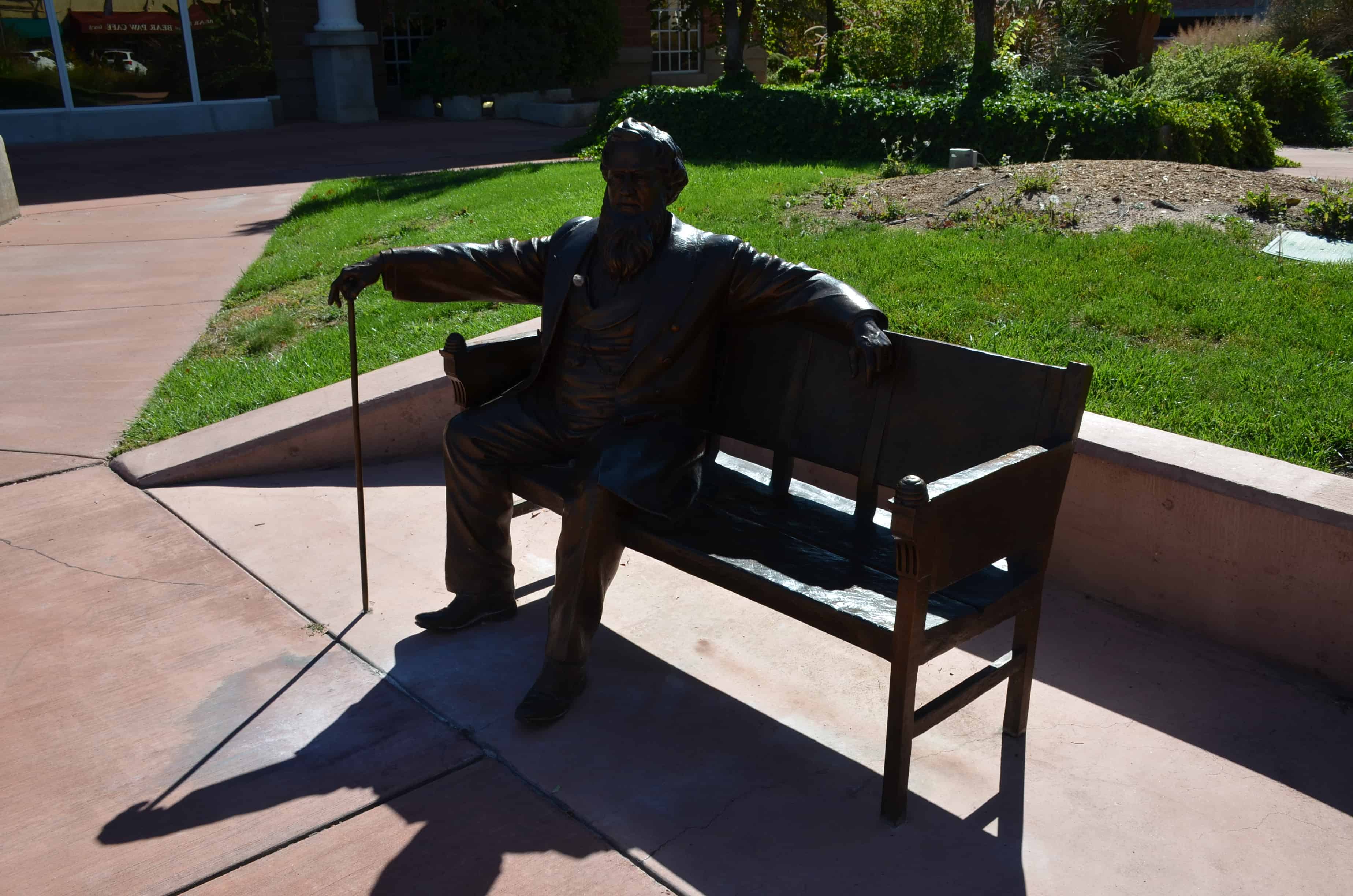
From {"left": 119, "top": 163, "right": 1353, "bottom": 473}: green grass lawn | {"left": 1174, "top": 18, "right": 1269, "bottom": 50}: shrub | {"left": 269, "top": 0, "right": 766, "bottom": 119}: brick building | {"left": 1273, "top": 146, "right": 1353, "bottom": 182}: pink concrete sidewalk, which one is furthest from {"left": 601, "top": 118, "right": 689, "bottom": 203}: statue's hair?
{"left": 269, "top": 0, "right": 766, "bottom": 119}: brick building

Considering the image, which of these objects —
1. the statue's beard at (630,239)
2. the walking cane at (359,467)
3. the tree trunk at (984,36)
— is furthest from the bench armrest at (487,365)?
the tree trunk at (984,36)

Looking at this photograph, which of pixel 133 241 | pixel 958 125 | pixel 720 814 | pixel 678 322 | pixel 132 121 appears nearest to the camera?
pixel 720 814

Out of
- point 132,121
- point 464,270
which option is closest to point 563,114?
point 132,121

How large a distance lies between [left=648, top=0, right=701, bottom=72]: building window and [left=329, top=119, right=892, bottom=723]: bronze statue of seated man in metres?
21.3

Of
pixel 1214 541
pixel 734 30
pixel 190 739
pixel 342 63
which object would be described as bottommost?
pixel 190 739

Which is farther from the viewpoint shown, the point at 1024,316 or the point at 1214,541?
the point at 1024,316

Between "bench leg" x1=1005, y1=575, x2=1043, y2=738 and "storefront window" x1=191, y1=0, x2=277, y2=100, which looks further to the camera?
"storefront window" x1=191, y1=0, x2=277, y2=100

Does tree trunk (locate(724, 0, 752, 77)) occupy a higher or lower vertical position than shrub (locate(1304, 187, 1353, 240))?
higher

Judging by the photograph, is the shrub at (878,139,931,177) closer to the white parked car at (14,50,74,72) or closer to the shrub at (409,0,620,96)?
the shrub at (409,0,620,96)

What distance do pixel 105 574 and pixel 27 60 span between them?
1617cm

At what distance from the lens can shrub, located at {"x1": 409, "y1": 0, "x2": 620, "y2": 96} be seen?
1931 centimetres

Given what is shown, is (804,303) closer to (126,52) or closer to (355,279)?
(355,279)

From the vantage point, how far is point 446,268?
3.79 metres

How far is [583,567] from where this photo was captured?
10.9ft
